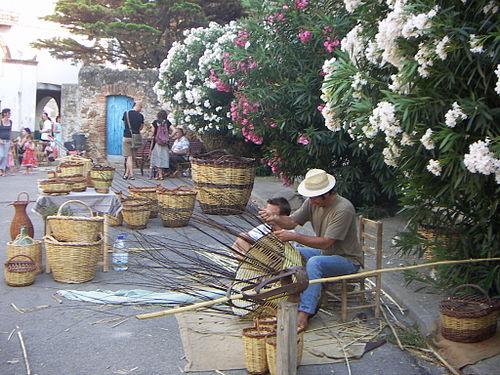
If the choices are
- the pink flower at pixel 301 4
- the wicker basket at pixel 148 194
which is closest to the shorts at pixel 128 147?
the wicker basket at pixel 148 194

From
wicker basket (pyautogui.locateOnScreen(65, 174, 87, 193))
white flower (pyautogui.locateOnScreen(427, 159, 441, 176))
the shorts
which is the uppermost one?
white flower (pyautogui.locateOnScreen(427, 159, 441, 176))

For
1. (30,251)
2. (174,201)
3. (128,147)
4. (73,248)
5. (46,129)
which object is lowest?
(30,251)

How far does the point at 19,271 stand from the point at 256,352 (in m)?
3.19

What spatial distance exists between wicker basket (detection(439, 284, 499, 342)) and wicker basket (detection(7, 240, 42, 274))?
4.26 metres

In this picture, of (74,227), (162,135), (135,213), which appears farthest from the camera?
(162,135)

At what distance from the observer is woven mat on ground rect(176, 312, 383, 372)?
4527mm

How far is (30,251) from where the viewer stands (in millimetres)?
6680

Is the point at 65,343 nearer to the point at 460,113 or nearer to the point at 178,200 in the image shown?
the point at 460,113

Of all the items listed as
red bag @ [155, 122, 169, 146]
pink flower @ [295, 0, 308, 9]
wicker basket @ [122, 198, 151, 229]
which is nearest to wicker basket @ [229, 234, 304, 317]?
wicker basket @ [122, 198, 151, 229]

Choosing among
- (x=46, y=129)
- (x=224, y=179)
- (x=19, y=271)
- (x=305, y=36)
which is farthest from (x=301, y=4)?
(x=46, y=129)

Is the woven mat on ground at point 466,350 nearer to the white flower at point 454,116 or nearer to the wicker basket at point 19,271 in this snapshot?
the white flower at point 454,116

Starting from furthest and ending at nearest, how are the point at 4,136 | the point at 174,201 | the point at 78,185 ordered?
the point at 4,136
the point at 174,201
the point at 78,185

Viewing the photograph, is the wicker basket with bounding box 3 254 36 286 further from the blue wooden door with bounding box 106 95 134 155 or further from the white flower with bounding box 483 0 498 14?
the blue wooden door with bounding box 106 95 134 155

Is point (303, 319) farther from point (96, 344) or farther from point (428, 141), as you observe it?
point (428, 141)
